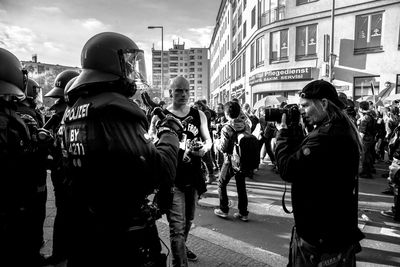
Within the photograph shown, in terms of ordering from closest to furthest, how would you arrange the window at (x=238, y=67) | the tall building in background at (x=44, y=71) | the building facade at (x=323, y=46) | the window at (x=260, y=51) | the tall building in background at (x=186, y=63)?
1. the building facade at (x=323, y=46)
2. the window at (x=260, y=51)
3. the window at (x=238, y=67)
4. the tall building in background at (x=44, y=71)
5. the tall building in background at (x=186, y=63)

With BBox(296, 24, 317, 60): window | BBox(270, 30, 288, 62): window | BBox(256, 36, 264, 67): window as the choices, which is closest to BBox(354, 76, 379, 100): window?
BBox(296, 24, 317, 60): window

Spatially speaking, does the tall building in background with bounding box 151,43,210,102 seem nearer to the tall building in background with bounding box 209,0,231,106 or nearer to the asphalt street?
the tall building in background with bounding box 209,0,231,106

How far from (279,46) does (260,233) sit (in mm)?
19379

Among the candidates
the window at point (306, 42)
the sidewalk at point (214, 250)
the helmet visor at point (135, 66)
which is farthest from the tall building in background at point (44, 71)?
the helmet visor at point (135, 66)

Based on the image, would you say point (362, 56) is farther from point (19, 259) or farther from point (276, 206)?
point (19, 259)

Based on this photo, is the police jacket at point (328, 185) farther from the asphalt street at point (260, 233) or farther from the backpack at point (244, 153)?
the backpack at point (244, 153)

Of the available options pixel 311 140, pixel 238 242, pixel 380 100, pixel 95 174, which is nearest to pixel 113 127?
pixel 95 174

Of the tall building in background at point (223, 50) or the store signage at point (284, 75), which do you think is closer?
the store signage at point (284, 75)

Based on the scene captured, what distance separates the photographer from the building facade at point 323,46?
16.9 metres

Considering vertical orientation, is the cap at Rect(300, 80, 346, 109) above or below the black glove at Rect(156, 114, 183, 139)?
above

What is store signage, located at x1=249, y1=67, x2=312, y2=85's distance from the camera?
780 inches

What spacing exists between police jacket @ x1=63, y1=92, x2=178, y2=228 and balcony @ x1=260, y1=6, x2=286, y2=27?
Answer: 22051 millimetres

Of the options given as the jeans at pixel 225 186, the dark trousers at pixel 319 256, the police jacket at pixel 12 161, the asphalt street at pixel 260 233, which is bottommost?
the asphalt street at pixel 260 233

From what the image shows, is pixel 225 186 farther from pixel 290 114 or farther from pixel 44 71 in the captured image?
pixel 44 71
